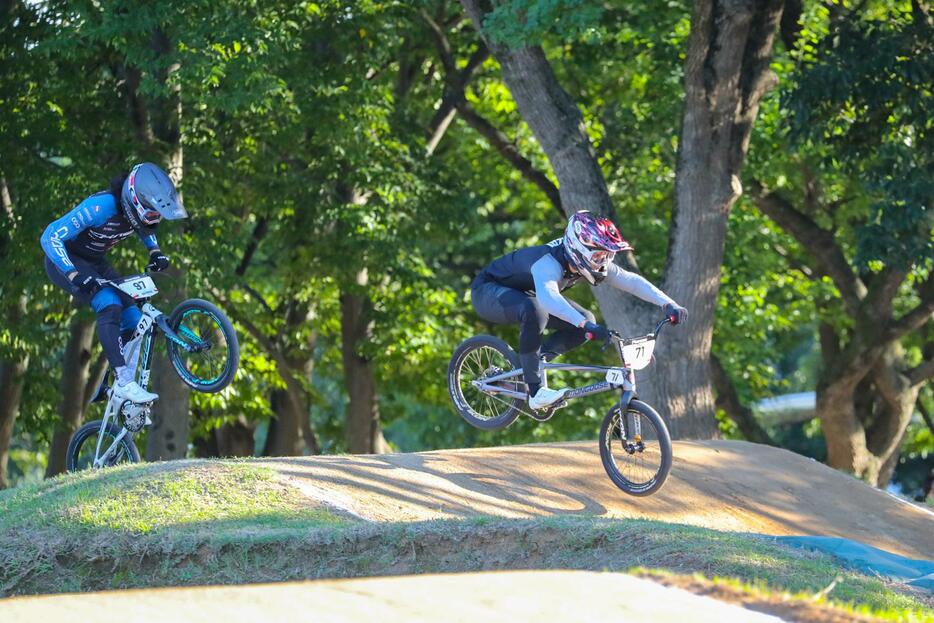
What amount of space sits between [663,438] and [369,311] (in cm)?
1298

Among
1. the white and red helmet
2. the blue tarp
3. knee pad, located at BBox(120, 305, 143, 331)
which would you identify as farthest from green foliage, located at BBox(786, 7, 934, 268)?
knee pad, located at BBox(120, 305, 143, 331)

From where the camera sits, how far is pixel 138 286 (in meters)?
10.5

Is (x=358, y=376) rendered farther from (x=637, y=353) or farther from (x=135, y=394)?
(x=637, y=353)

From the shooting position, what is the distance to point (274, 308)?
23844 mm

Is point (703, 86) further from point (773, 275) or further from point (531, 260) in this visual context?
point (773, 275)

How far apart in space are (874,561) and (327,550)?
422 centimetres

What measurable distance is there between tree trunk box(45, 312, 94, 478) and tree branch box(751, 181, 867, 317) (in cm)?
1139

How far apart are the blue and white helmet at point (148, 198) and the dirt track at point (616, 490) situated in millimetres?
2259

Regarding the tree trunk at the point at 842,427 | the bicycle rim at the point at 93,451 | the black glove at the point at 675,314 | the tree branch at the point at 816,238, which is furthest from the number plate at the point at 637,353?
the tree trunk at the point at 842,427

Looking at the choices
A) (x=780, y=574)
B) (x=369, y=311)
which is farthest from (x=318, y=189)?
(x=780, y=574)

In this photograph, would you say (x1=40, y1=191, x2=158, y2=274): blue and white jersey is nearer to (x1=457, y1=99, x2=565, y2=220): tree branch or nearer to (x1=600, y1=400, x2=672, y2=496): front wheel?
(x1=600, y1=400, x2=672, y2=496): front wheel

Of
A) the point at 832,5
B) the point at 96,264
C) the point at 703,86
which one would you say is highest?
the point at 832,5

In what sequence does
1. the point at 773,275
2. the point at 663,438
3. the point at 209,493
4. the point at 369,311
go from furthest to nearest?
1. the point at 773,275
2. the point at 369,311
3. the point at 663,438
4. the point at 209,493

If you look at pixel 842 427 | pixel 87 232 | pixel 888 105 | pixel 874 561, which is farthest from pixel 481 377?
pixel 842 427
